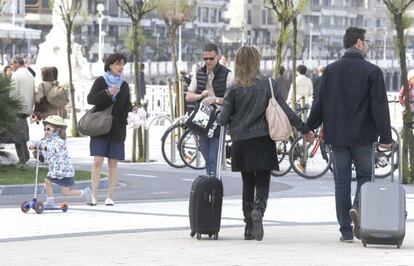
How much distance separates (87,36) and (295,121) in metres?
119

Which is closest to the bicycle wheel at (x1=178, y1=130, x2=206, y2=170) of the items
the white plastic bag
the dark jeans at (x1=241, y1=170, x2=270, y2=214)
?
the white plastic bag

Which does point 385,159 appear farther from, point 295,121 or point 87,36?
point 87,36

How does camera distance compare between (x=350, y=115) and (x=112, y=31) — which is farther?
(x=112, y=31)

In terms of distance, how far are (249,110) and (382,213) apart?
149cm

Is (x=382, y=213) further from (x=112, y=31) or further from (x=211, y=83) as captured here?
(x=112, y=31)

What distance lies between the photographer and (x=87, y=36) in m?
132

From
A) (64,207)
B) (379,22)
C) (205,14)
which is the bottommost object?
(379,22)

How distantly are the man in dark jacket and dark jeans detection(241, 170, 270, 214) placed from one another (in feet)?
1.89

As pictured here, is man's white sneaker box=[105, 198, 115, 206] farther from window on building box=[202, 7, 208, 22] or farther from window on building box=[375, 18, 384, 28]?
window on building box=[375, 18, 384, 28]

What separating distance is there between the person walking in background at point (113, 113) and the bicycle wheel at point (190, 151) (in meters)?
6.37

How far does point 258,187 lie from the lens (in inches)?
552

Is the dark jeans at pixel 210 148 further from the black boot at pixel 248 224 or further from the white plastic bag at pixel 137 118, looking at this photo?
the white plastic bag at pixel 137 118

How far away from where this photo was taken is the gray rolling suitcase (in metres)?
13.3

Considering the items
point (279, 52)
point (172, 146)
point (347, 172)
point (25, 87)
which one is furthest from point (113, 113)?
point (279, 52)
